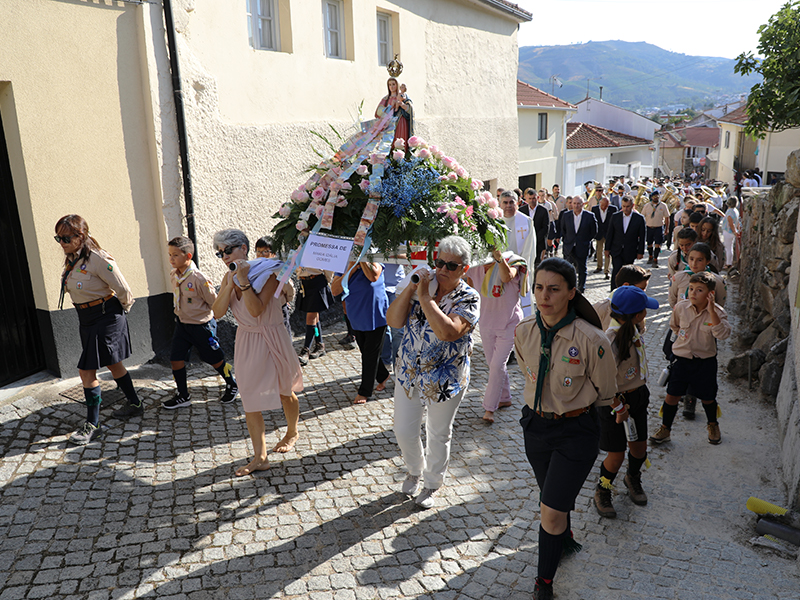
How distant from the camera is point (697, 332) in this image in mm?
5445

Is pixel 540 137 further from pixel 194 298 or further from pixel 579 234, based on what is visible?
pixel 194 298

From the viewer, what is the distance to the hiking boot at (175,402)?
6270 mm

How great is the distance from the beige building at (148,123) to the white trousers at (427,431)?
4.17m

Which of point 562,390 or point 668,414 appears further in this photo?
point 668,414

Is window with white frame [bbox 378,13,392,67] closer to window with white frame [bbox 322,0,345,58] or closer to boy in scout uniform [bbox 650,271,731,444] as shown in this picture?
window with white frame [bbox 322,0,345,58]

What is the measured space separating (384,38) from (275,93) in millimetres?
3796

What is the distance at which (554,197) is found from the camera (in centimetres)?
1841

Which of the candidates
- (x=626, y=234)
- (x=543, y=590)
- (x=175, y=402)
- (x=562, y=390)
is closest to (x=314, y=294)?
(x=175, y=402)

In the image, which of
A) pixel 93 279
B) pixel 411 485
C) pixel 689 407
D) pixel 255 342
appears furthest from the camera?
pixel 689 407

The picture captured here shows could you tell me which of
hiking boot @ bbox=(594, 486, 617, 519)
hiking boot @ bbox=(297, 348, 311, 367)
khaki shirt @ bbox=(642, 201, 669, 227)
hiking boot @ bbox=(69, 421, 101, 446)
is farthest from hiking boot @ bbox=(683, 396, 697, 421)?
khaki shirt @ bbox=(642, 201, 669, 227)

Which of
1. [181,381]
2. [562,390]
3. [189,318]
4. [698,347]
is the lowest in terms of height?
[181,381]

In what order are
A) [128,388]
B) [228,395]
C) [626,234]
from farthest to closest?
[626,234] < [228,395] < [128,388]

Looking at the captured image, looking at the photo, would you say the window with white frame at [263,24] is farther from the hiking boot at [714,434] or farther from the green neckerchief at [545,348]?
the hiking boot at [714,434]

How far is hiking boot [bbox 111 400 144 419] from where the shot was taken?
595cm
